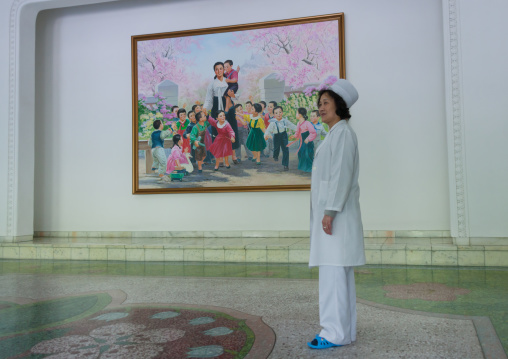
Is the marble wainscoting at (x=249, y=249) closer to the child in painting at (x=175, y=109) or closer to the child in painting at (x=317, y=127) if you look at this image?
the child in painting at (x=317, y=127)

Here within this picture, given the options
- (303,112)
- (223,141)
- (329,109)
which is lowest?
(329,109)

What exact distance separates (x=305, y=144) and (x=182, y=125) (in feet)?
7.17

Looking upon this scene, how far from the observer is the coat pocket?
2.85m

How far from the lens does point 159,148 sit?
849 cm

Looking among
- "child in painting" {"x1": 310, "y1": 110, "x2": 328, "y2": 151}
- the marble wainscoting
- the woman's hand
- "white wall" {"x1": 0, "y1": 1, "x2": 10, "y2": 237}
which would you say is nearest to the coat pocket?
the woman's hand

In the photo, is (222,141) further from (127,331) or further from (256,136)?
(127,331)

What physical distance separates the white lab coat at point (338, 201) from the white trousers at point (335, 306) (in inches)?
3.0

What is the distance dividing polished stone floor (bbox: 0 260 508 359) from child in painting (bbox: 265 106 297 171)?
2.50 metres

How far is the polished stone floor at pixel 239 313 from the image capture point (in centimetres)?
276

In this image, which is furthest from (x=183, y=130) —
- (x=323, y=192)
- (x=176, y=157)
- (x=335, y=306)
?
(x=335, y=306)

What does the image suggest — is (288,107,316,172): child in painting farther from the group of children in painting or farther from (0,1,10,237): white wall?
(0,1,10,237): white wall

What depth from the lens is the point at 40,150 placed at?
29.7 ft

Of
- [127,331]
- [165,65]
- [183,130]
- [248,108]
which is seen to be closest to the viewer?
[127,331]

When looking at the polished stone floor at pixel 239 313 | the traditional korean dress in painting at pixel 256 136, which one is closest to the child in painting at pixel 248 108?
the traditional korean dress in painting at pixel 256 136
